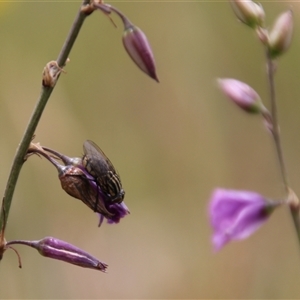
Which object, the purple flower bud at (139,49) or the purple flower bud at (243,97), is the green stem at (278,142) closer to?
the purple flower bud at (243,97)

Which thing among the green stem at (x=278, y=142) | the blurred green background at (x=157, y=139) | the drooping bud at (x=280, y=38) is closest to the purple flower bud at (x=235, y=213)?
the green stem at (x=278, y=142)

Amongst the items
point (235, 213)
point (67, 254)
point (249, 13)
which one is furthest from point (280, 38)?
point (67, 254)

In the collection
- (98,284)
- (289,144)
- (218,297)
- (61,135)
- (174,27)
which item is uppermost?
(174,27)

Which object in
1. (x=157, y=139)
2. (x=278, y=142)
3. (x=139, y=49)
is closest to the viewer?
(x=278, y=142)

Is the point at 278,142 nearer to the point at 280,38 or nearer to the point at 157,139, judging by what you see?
the point at 280,38

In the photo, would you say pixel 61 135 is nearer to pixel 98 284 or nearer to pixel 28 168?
pixel 28 168

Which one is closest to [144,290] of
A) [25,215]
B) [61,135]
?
[25,215]
